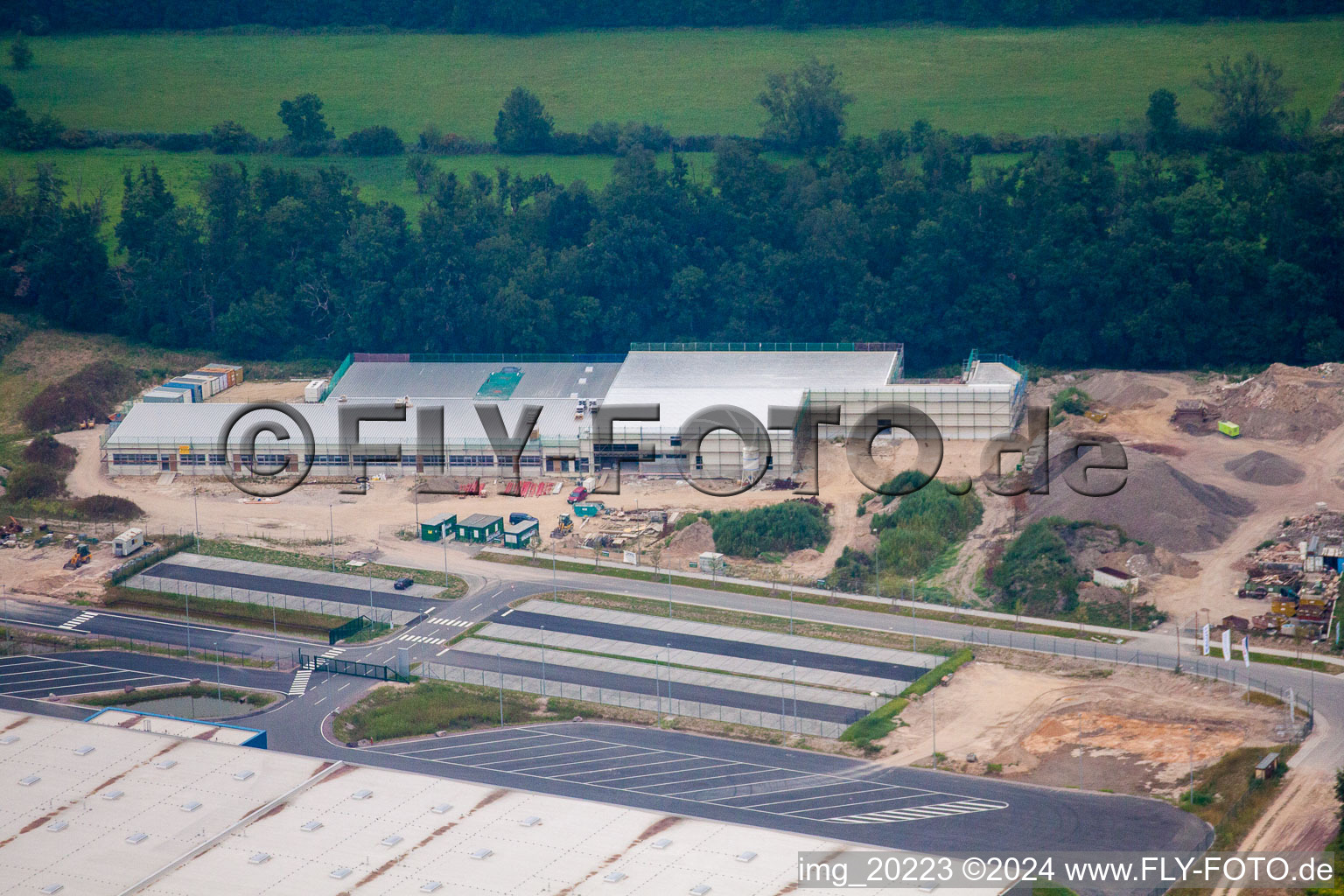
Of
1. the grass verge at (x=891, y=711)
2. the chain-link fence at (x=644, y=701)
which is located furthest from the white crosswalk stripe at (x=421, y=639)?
the grass verge at (x=891, y=711)

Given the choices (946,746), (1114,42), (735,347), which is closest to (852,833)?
(946,746)

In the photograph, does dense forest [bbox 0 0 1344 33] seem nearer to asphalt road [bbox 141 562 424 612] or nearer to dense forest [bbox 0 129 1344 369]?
dense forest [bbox 0 129 1344 369]

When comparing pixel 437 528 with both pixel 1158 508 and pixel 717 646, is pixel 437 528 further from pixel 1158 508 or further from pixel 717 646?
pixel 1158 508

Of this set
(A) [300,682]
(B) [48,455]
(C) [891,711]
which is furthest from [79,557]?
(C) [891,711]

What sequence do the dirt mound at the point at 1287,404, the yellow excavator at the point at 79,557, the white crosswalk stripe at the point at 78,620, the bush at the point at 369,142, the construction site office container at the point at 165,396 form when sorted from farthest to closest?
the bush at the point at 369,142
the construction site office container at the point at 165,396
the dirt mound at the point at 1287,404
the yellow excavator at the point at 79,557
the white crosswalk stripe at the point at 78,620

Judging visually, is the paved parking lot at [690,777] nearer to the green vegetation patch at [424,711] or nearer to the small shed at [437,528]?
the green vegetation patch at [424,711]

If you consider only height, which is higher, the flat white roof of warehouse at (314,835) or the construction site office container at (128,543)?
the construction site office container at (128,543)

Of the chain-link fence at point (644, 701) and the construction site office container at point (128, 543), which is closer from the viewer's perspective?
the chain-link fence at point (644, 701)

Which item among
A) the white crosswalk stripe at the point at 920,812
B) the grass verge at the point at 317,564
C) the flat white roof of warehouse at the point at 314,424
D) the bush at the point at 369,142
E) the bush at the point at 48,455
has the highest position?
the bush at the point at 369,142
